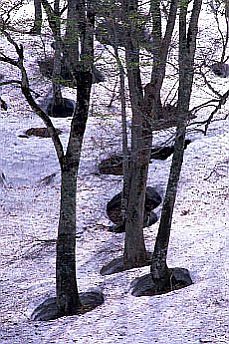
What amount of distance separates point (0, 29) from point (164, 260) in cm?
412

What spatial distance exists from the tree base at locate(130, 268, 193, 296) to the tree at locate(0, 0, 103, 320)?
0.67m

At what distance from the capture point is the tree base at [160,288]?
9656mm

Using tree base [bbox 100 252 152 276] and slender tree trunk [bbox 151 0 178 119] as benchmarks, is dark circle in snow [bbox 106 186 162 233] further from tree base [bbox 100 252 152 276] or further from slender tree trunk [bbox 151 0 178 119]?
slender tree trunk [bbox 151 0 178 119]

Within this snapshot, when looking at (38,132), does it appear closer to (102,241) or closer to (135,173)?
(102,241)

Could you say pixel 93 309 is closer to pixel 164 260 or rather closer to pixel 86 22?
pixel 164 260

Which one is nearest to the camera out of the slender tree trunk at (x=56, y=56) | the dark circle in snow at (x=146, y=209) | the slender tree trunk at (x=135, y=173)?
the slender tree trunk at (x=56, y=56)

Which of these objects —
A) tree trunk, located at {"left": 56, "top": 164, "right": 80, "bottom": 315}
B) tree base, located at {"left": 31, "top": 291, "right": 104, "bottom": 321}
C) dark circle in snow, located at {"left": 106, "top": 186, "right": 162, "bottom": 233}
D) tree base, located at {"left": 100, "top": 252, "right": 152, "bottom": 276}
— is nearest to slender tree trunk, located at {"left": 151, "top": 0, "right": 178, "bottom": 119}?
tree trunk, located at {"left": 56, "top": 164, "right": 80, "bottom": 315}

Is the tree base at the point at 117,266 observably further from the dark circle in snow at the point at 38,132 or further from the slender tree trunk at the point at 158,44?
the dark circle in snow at the point at 38,132

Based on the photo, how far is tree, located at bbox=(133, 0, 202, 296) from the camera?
30.8 feet

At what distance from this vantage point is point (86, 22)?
350 inches

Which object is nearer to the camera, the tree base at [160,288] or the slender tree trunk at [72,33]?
the slender tree trunk at [72,33]

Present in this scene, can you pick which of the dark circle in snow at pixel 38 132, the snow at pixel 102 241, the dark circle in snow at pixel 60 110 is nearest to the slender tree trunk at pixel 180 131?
the snow at pixel 102 241

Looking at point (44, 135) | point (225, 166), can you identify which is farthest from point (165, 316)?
point (44, 135)

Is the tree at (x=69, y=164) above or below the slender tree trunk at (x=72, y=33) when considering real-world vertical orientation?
below
